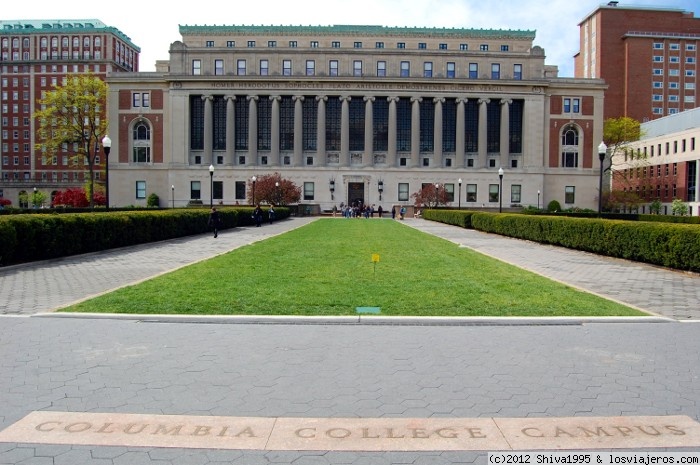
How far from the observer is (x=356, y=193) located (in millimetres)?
85812

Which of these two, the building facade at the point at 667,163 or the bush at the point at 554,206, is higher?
the building facade at the point at 667,163

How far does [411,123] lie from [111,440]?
83756mm

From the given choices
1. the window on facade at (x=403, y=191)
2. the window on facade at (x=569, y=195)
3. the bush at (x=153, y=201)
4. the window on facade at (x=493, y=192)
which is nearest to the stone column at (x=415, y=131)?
the window on facade at (x=403, y=191)

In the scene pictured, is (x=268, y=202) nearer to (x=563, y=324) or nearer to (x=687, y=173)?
(x=687, y=173)

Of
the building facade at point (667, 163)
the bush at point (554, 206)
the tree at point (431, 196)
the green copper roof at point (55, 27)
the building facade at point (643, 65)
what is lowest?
the bush at point (554, 206)

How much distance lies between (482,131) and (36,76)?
98.3 metres

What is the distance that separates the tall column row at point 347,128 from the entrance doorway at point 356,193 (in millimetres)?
3547

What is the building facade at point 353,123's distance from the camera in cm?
8319

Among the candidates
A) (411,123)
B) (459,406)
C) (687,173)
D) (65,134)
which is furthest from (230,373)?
(687,173)

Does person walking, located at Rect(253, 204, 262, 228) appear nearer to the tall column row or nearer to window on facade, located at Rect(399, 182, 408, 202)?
the tall column row

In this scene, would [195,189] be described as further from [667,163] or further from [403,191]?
[667,163]

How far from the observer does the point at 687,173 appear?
7881cm

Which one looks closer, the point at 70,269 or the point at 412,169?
the point at 70,269

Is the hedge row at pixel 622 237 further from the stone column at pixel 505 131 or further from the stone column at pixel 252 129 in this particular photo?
the stone column at pixel 252 129
